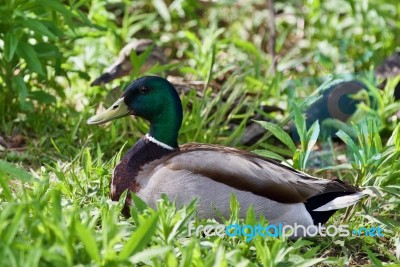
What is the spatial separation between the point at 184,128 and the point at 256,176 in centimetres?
146

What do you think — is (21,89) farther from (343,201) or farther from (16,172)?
(343,201)

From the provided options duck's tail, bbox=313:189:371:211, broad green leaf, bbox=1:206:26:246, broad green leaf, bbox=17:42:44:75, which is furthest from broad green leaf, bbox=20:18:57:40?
broad green leaf, bbox=1:206:26:246

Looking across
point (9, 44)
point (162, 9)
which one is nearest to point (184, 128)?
point (9, 44)

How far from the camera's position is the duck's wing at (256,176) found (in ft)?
14.9

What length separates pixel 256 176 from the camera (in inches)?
179

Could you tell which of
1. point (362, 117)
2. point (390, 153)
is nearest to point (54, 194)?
point (390, 153)

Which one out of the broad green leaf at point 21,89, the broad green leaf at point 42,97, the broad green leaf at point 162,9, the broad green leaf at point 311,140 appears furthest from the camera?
the broad green leaf at point 162,9

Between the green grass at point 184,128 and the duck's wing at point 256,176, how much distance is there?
0.23m

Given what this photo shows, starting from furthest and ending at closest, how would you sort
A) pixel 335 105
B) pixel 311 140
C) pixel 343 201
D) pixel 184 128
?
pixel 335 105
pixel 184 128
pixel 311 140
pixel 343 201

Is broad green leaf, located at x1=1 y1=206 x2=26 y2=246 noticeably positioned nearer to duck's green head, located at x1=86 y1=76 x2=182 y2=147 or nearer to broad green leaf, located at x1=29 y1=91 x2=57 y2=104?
duck's green head, located at x1=86 y1=76 x2=182 y2=147

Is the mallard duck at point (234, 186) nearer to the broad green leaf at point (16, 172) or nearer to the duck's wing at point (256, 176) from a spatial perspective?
the duck's wing at point (256, 176)

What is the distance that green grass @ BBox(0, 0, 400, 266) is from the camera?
11.9 ft

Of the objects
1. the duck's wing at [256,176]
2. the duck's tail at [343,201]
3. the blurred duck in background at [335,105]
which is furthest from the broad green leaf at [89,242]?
the blurred duck in background at [335,105]

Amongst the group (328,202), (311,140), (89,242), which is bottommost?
(328,202)
